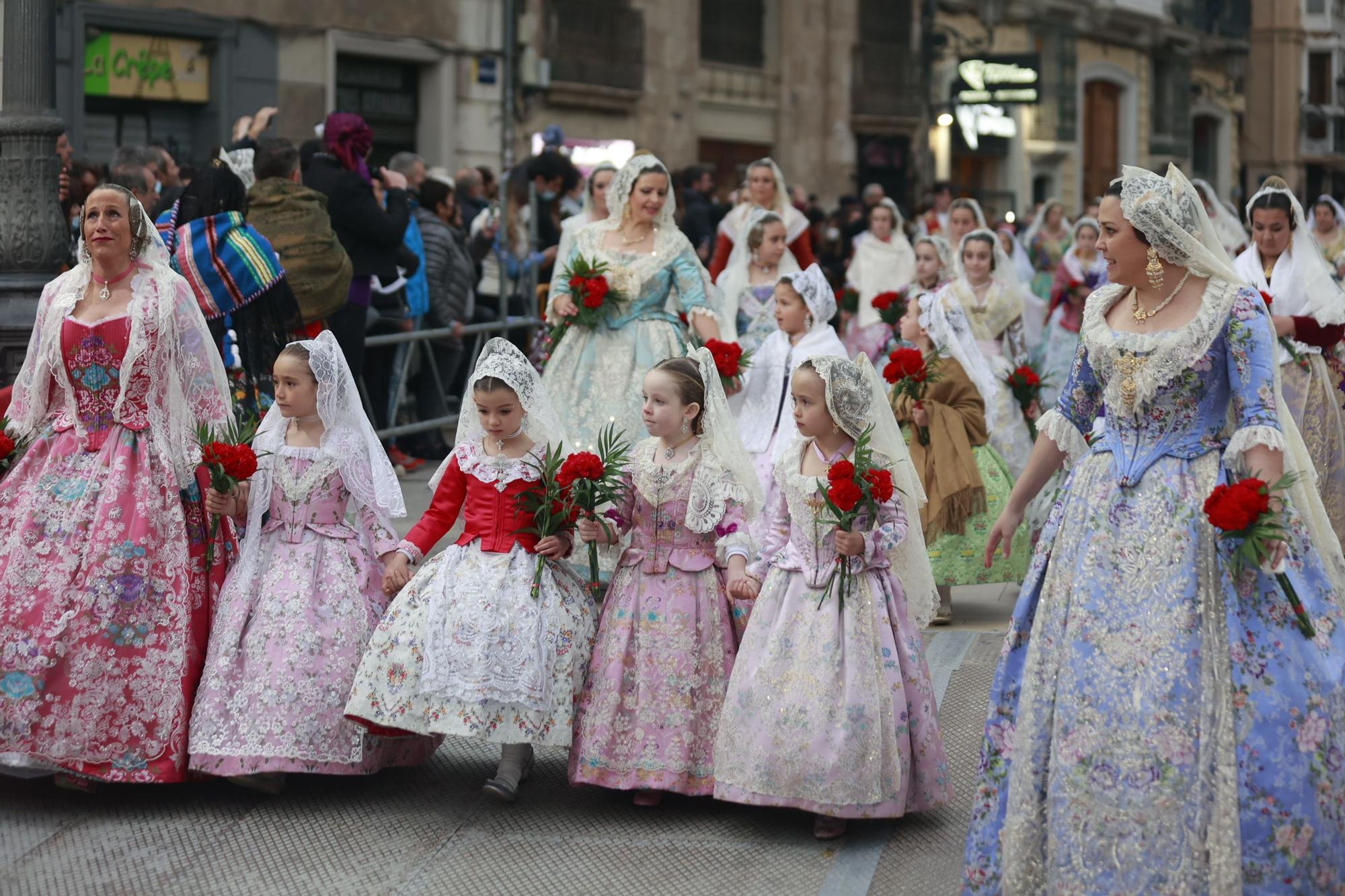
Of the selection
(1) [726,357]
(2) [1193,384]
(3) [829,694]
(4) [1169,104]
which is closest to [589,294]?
(1) [726,357]

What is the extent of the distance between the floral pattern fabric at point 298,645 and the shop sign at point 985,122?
2484cm

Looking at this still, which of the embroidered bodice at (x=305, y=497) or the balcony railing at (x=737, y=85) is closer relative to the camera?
the embroidered bodice at (x=305, y=497)

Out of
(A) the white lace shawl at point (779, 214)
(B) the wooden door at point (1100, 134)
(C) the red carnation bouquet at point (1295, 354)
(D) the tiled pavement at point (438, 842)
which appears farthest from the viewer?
(B) the wooden door at point (1100, 134)

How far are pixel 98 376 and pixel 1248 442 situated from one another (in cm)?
368

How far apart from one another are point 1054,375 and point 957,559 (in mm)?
5945

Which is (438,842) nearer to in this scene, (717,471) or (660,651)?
(660,651)

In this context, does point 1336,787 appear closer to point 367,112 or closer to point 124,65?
point 124,65

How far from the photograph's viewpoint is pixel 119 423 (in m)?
5.91

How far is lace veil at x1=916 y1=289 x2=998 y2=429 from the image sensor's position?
887 centimetres

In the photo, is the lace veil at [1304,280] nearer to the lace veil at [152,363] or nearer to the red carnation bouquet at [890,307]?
the red carnation bouquet at [890,307]

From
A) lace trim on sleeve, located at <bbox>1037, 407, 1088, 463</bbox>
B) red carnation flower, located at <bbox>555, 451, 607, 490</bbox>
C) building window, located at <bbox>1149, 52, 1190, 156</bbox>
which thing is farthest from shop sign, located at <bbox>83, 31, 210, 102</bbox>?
building window, located at <bbox>1149, 52, 1190, 156</bbox>

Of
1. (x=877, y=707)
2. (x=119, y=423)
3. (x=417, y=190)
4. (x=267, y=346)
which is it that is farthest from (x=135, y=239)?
(x=417, y=190)

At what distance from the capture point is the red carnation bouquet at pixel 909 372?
8.17 m

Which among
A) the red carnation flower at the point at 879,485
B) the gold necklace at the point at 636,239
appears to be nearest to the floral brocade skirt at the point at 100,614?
the red carnation flower at the point at 879,485
